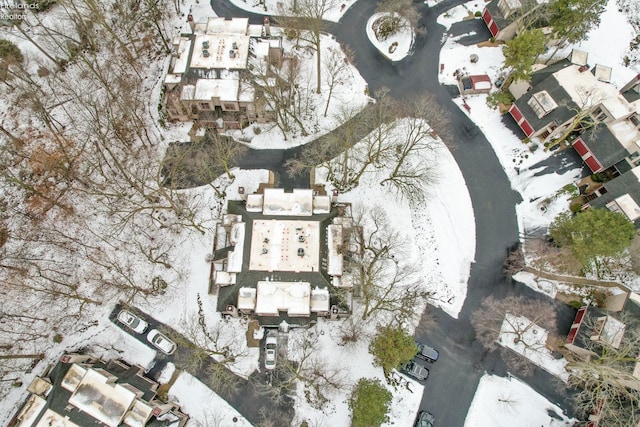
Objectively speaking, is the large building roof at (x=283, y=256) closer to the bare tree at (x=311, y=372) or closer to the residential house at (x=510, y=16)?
the bare tree at (x=311, y=372)

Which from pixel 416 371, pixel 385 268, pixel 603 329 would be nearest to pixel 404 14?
pixel 385 268

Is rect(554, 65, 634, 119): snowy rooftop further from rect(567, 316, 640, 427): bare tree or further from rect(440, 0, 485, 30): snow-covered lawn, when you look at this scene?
rect(567, 316, 640, 427): bare tree

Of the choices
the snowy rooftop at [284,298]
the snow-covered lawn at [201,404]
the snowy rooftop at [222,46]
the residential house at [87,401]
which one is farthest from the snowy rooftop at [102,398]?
the snowy rooftop at [222,46]

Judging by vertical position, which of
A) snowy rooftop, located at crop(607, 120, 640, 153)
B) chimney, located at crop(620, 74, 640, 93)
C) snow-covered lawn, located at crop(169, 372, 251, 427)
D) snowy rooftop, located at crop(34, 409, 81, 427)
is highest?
chimney, located at crop(620, 74, 640, 93)

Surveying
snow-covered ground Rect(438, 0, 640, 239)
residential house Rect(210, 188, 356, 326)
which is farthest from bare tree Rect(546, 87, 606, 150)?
residential house Rect(210, 188, 356, 326)

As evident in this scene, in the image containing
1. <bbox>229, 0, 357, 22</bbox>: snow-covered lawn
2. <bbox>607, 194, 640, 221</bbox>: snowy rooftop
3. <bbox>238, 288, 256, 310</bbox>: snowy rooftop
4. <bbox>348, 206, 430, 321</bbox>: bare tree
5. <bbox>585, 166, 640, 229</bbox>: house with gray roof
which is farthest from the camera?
<bbox>229, 0, 357, 22</bbox>: snow-covered lawn

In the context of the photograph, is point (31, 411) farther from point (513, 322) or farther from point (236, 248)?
point (513, 322)
